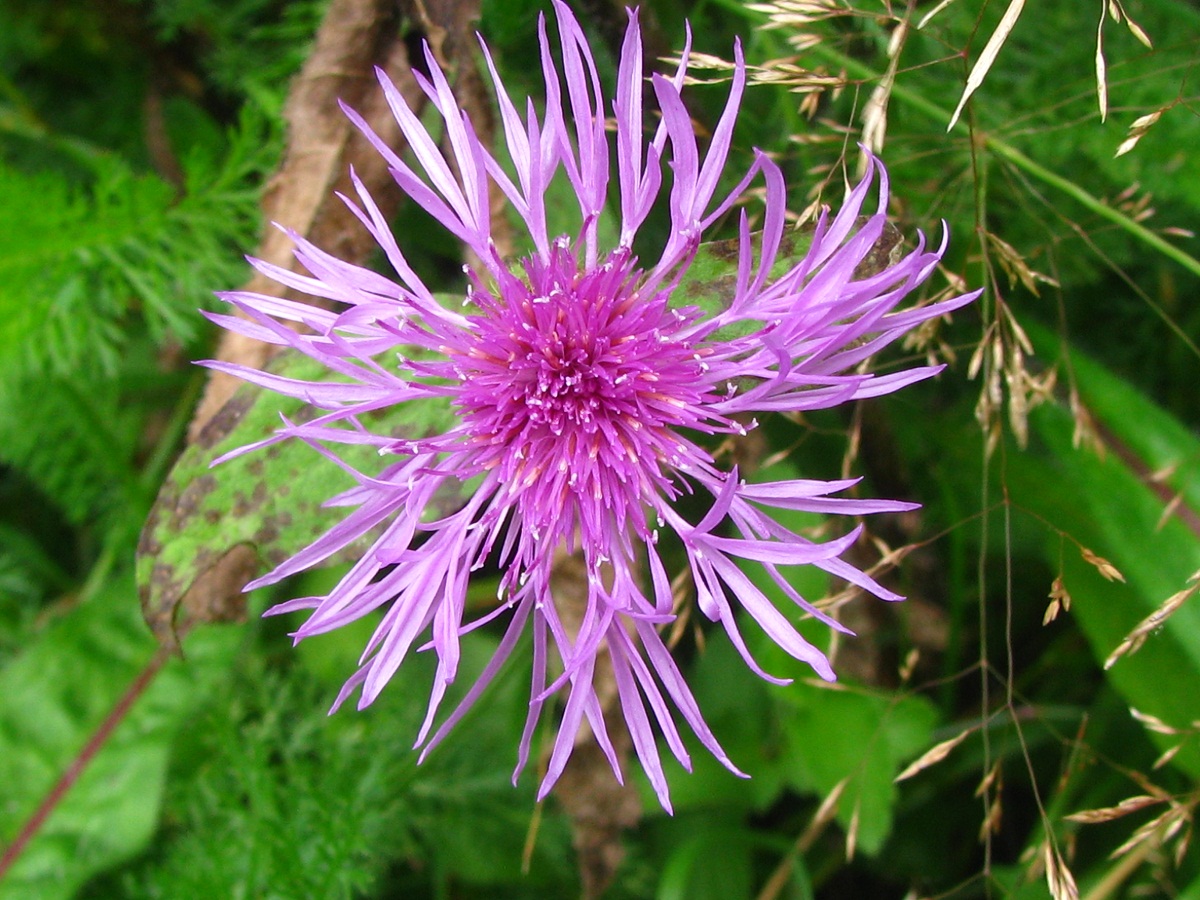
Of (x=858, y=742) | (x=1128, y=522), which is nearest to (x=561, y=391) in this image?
(x=858, y=742)

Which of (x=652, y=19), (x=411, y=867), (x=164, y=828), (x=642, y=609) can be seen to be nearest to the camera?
(x=642, y=609)

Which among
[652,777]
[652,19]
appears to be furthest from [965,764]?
[652,19]

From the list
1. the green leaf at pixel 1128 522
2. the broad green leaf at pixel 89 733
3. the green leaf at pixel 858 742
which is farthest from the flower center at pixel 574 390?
the broad green leaf at pixel 89 733

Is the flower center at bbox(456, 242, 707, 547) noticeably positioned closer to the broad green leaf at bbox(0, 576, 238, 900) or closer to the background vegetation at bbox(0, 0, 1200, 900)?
the background vegetation at bbox(0, 0, 1200, 900)

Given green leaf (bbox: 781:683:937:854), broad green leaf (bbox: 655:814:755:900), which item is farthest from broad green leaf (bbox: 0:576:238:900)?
green leaf (bbox: 781:683:937:854)

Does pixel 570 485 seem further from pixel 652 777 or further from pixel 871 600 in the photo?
pixel 871 600

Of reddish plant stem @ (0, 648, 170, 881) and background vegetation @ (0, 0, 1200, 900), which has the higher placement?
background vegetation @ (0, 0, 1200, 900)
